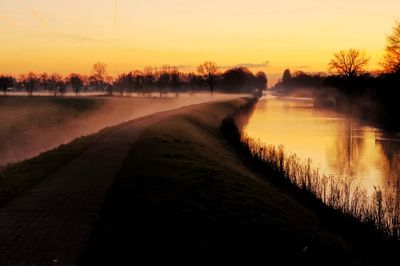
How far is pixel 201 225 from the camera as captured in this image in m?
12.3

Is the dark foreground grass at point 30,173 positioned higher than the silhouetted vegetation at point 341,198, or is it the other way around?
the dark foreground grass at point 30,173

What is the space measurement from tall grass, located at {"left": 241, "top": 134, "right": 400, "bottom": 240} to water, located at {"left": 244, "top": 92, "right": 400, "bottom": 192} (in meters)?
1.31

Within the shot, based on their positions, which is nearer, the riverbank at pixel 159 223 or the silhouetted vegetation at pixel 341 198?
the riverbank at pixel 159 223

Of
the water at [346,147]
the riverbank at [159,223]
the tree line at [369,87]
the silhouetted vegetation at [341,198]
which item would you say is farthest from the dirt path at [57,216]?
the tree line at [369,87]

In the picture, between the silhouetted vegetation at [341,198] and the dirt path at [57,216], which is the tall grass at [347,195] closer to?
the silhouetted vegetation at [341,198]

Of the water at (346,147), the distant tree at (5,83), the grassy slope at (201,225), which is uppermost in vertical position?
the distant tree at (5,83)

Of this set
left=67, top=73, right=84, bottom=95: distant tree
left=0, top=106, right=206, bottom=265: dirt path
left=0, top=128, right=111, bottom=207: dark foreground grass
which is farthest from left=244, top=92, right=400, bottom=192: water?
left=67, top=73, right=84, bottom=95: distant tree

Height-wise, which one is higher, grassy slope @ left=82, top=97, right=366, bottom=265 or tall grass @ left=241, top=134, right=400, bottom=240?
grassy slope @ left=82, top=97, right=366, bottom=265

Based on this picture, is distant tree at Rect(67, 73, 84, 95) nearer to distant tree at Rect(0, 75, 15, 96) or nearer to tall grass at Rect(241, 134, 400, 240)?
distant tree at Rect(0, 75, 15, 96)

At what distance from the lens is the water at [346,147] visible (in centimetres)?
2820

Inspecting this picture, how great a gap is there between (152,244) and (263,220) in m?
3.77

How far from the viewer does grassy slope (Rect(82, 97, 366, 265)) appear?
34.2ft

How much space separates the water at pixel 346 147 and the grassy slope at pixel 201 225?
7.55 meters

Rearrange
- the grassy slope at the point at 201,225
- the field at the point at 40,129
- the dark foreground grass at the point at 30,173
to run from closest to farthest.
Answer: the grassy slope at the point at 201,225, the dark foreground grass at the point at 30,173, the field at the point at 40,129
